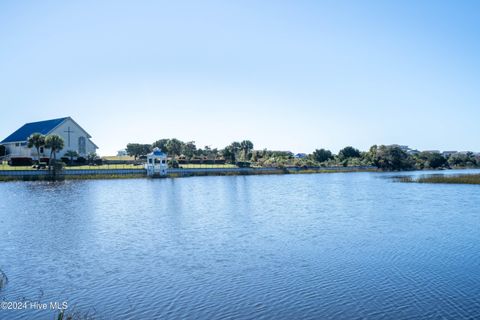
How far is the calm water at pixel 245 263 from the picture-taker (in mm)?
12688

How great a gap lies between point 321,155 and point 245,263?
5548 inches

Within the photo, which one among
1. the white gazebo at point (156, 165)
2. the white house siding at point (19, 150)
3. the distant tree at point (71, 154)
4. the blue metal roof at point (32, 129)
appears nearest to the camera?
the white gazebo at point (156, 165)

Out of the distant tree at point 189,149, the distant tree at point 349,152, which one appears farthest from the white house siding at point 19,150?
the distant tree at point 349,152

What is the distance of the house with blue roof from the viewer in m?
98.1

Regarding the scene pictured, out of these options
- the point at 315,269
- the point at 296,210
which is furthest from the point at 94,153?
the point at 315,269

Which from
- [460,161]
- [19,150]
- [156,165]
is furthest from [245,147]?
[460,161]

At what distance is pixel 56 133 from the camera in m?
97.9

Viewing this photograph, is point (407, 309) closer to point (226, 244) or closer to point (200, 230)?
point (226, 244)

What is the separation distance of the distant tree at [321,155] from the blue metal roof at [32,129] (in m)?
91.2

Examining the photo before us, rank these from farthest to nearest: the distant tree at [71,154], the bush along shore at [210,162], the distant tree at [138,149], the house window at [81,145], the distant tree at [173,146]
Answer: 1. the distant tree at [138,149]
2. the distant tree at [173,146]
3. the house window at [81,145]
4. the distant tree at [71,154]
5. the bush along shore at [210,162]

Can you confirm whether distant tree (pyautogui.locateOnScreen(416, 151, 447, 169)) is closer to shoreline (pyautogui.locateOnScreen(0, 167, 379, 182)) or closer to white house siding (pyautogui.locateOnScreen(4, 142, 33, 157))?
shoreline (pyautogui.locateOnScreen(0, 167, 379, 182))

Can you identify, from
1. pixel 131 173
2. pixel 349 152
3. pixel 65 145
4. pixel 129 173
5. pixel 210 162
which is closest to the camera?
pixel 129 173

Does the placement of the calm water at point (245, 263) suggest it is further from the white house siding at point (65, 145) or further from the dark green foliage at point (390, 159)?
the dark green foliage at point (390, 159)

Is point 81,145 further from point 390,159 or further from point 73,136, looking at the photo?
point 390,159
